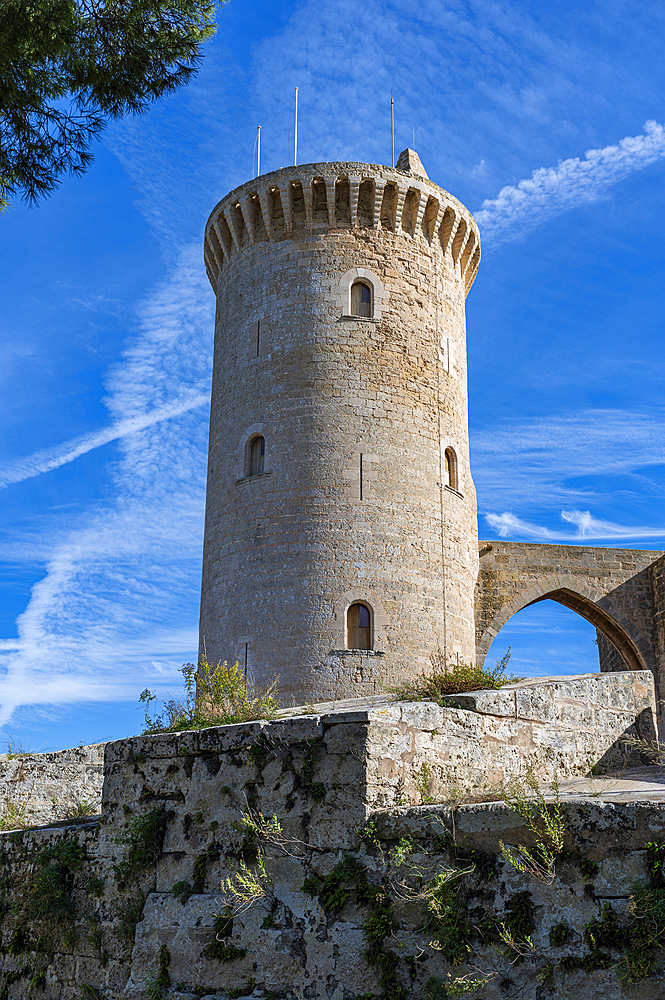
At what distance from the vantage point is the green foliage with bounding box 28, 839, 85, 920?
739cm

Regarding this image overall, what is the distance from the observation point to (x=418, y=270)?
17594 millimetres

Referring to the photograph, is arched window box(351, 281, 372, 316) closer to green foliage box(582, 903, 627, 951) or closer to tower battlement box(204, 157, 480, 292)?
tower battlement box(204, 157, 480, 292)

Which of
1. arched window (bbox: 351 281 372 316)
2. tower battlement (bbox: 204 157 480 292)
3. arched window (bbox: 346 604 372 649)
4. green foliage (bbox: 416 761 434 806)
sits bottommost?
green foliage (bbox: 416 761 434 806)

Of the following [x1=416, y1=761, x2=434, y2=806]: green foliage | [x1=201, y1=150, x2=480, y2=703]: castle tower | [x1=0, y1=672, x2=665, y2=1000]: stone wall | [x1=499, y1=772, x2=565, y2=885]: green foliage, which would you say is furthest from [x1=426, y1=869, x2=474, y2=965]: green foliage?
[x1=201, y1=150, x2=480, y2=703]: castle tower

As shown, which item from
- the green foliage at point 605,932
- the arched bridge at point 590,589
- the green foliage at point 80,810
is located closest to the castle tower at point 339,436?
the arched bridge at point 590,589

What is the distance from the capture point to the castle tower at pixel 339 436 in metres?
15.1

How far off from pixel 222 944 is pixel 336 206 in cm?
1388

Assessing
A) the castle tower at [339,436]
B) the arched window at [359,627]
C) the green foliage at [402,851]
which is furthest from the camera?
the castle tower at [339,436]

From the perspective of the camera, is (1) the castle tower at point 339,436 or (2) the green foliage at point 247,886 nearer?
(2) the green foliage at point 247,886

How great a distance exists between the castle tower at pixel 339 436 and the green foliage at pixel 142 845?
24.7 feet

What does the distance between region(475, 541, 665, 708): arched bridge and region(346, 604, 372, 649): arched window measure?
17.3ft

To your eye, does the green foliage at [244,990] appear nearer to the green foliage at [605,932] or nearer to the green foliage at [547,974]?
the green foliage at [547,974]

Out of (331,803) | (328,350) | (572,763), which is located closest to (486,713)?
(572,763)

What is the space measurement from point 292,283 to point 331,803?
12.3 metres
